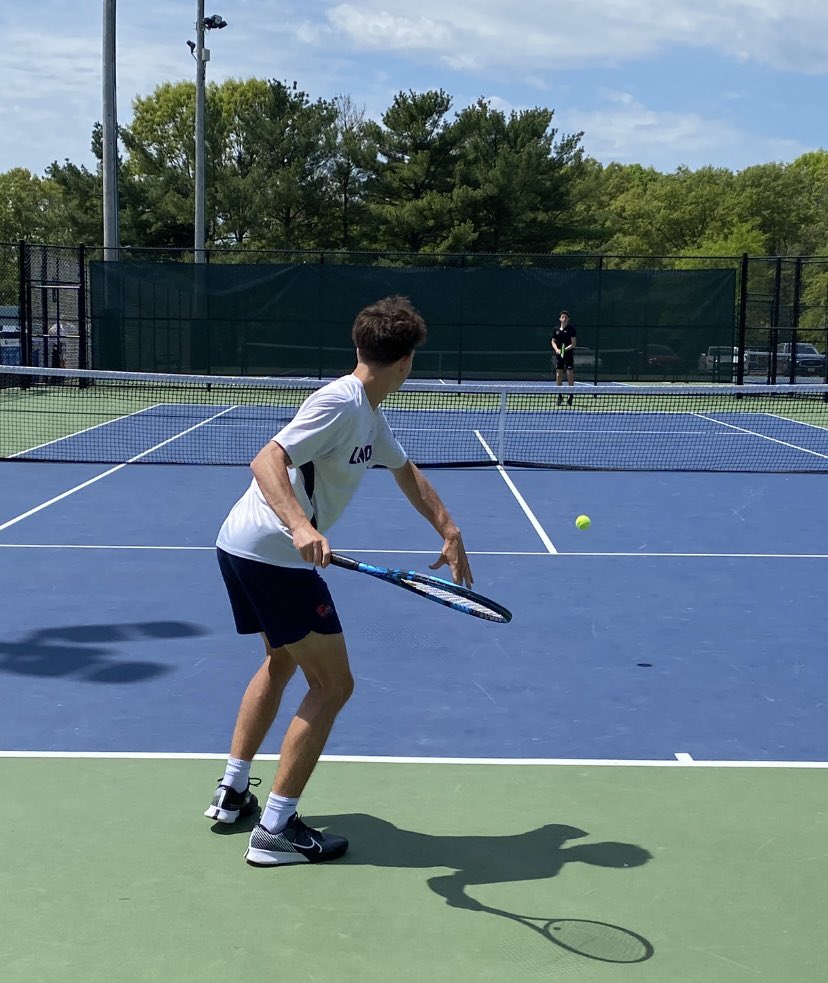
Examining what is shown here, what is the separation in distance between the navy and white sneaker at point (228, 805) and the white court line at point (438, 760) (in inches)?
21.4

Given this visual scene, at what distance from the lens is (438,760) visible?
4414mm

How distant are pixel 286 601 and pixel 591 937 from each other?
1.23 metres

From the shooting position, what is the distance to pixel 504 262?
137 feet

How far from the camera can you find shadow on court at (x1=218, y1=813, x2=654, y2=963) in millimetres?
3221

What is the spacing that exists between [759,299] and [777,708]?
61.6 feet

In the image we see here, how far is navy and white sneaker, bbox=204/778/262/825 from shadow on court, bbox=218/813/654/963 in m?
0.03

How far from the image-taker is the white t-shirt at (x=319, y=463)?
11.2 ft

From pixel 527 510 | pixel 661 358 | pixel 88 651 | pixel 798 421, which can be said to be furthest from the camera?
pixel 661 358

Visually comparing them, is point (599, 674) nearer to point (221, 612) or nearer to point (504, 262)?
point (221, 612)

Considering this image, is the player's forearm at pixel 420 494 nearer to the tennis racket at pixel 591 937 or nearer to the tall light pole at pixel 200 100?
the tennis racket at pixel 591 937

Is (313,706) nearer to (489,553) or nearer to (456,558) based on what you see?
(456,558)

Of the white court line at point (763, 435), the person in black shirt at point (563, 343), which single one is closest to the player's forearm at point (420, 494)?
the white court line at point (763, 435)

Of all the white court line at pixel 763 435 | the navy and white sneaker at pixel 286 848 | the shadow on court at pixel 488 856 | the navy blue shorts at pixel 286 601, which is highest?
the navy blue shorts at pixel 286 601

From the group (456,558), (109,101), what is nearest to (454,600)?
(456,558)
